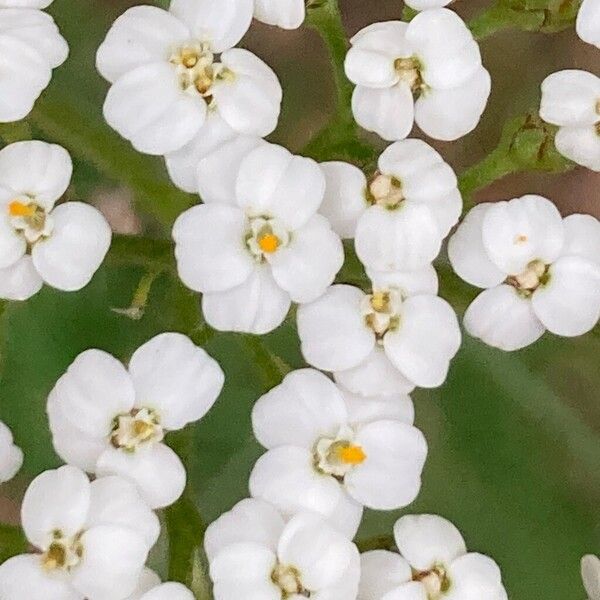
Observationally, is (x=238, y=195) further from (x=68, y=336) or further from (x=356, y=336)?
(x=68, y=336)

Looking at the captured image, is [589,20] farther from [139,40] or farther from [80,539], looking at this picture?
[80,539]

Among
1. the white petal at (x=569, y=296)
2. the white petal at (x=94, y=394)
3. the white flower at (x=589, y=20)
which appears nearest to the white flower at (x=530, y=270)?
the white petal at (x=569, y=296)

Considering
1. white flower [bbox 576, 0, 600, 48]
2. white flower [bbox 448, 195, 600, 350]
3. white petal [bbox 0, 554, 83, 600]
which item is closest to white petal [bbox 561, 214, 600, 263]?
white flower [bbox 448, 195, 600, 350]

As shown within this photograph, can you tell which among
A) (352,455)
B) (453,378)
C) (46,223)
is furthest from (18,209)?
(453,378)

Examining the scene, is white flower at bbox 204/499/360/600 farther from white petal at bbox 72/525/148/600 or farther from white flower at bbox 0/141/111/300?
white flower at bbox 0/141/111/300

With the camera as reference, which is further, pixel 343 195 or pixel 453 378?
pixel 453 378

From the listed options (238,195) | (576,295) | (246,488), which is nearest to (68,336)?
(246,488)
